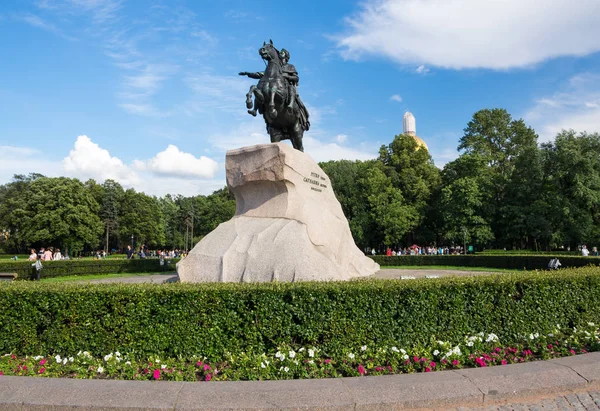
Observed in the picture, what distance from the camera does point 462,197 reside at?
44.6 meters

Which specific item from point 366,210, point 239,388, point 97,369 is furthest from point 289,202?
point 366,210

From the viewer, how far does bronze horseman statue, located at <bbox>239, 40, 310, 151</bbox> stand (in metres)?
13.4

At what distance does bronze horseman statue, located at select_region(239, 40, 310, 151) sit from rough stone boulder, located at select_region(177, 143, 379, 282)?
1675 millimetres

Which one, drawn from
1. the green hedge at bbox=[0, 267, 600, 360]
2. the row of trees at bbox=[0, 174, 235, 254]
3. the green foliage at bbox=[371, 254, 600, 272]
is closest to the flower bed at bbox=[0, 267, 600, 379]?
the green hedge at bbox=[0, 267, 600, 360]

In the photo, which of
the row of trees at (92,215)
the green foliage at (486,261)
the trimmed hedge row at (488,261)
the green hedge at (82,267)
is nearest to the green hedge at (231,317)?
the green hedge at (82,267)

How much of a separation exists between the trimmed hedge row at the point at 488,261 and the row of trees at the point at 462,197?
14505mm

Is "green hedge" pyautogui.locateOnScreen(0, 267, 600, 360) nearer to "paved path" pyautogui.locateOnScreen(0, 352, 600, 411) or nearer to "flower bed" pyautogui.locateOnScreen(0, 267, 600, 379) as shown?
"flower bed" pyautogui.locateOnScreen(0, 267, 600, 379)

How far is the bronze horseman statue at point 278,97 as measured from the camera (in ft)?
44.1

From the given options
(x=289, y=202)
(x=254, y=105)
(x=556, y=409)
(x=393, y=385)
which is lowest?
(x=556, y=409)

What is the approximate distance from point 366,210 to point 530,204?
16586 mm

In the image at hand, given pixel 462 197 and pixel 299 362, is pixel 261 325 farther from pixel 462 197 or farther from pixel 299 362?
pixel 462 197

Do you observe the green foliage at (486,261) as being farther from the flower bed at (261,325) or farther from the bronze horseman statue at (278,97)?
the flower bed at (261,325)

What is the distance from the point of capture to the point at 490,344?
667 centimetres

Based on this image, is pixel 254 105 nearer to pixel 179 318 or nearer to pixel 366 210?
pixel 179 318
